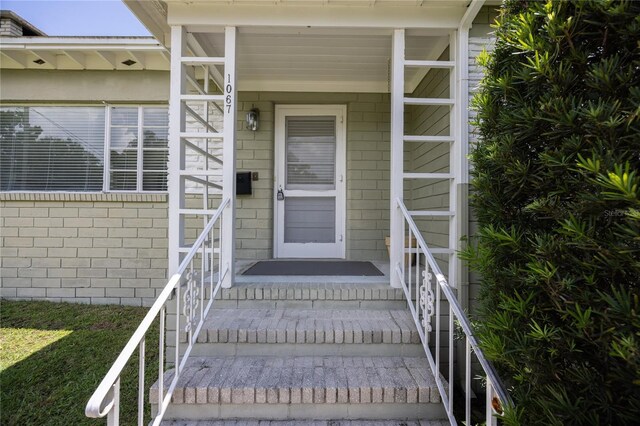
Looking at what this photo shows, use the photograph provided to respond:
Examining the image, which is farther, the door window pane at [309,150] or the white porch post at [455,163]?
the door window pane at [309,150]

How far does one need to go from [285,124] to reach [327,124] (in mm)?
550

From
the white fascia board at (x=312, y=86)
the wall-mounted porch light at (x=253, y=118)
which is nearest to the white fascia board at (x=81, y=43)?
the white fascia board at (x=312, y=86)

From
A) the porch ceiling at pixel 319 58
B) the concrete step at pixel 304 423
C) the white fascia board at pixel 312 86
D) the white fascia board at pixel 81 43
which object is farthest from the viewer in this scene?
the white fascia board at pixel 312 86

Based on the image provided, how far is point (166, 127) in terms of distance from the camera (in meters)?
4.54

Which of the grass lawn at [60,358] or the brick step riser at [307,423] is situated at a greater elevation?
the brick step riser at [307,423]

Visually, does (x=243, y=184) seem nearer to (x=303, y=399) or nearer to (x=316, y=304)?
(x=316, y=304)

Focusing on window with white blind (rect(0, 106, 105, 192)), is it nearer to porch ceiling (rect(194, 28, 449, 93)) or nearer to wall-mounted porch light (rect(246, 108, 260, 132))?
wall-mounted porch light (rect(246, 108, 260, 132))

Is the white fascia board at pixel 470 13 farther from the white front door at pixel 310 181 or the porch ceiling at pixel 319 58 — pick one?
the white front door at pixel 310 181

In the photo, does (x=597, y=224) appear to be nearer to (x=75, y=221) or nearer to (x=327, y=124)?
(x=327, y=124)

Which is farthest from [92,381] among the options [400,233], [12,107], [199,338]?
[12,107]

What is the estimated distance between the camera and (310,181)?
4.49m

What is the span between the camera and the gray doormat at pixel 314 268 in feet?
10.9

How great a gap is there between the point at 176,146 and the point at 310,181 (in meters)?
2.06

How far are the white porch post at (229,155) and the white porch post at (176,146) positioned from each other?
342 mm
